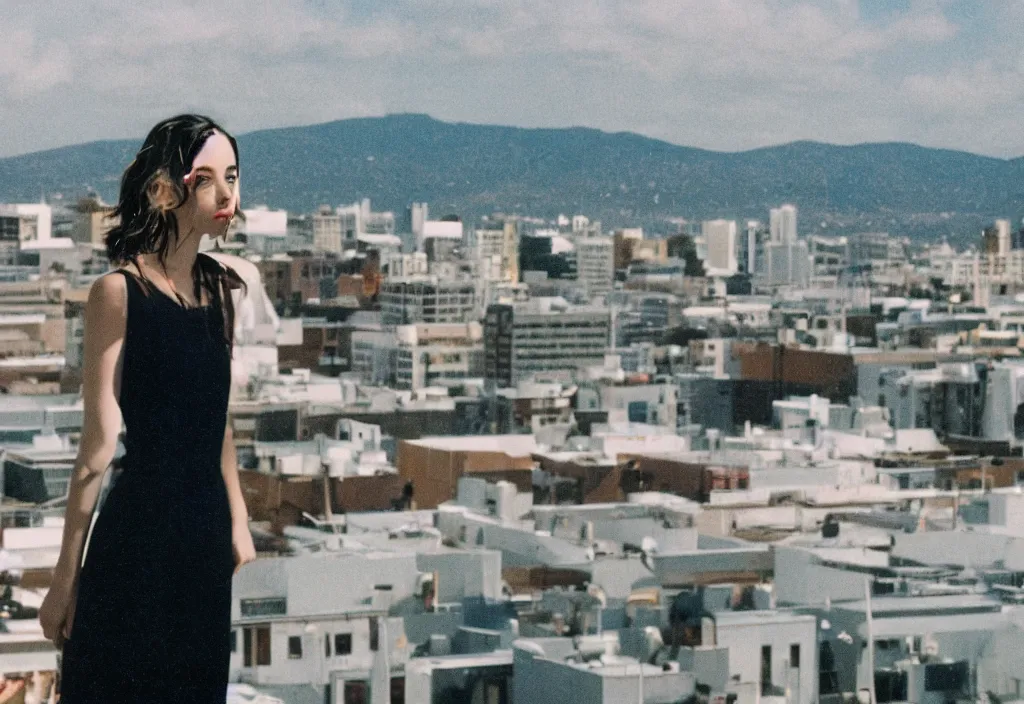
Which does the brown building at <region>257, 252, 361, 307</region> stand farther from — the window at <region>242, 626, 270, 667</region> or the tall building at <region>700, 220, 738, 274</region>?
the window at <region>242, 626, 270, 667</region>

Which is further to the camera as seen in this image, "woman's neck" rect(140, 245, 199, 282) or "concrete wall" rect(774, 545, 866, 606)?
"concrete wall" rect(774, 545, 866, 606)

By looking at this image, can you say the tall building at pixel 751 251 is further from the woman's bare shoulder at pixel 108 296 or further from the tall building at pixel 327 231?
the woman's bare shoulder at pixel 108 296

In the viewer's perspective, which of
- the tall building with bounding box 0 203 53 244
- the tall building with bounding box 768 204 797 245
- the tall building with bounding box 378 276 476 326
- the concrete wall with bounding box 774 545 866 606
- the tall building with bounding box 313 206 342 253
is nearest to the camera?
the concrete wall with bounding box 774 545 866 606

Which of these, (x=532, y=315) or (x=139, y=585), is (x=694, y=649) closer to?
(x=139, y=585)

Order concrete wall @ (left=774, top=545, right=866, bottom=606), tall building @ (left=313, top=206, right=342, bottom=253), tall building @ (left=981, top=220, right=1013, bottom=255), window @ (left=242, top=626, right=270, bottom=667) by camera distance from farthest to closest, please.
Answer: tall building @ (left=981, top=220, right=1013, bottom=255), tall building @ (left=313, top=206, right=342, bottom=253), concrete wall @ (left=774, top=545, right=866, bottom=606), window @ (left=242, top=626, right=270, bottom=667)

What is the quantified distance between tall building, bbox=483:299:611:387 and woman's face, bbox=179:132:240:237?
9.56m

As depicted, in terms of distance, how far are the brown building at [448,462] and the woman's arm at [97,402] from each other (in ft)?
15.9

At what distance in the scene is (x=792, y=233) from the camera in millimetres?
13891

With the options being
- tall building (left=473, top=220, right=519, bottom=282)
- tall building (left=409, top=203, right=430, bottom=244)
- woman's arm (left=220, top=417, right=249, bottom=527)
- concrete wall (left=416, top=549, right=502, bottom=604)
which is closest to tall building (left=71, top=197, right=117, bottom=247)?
concrete wall (left=416, top=549, right=502, bottom=604)

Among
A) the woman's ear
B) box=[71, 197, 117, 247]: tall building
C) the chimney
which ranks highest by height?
box=[71, 197, 117, 247]: tall building

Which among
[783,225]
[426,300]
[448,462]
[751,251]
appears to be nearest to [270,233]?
[426,300]

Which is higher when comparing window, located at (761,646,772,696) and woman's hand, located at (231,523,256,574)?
woman's hand, located at (231,523,256,574)

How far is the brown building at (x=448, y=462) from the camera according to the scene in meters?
6.15

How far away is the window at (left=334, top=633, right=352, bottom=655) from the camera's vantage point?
2680 mm
